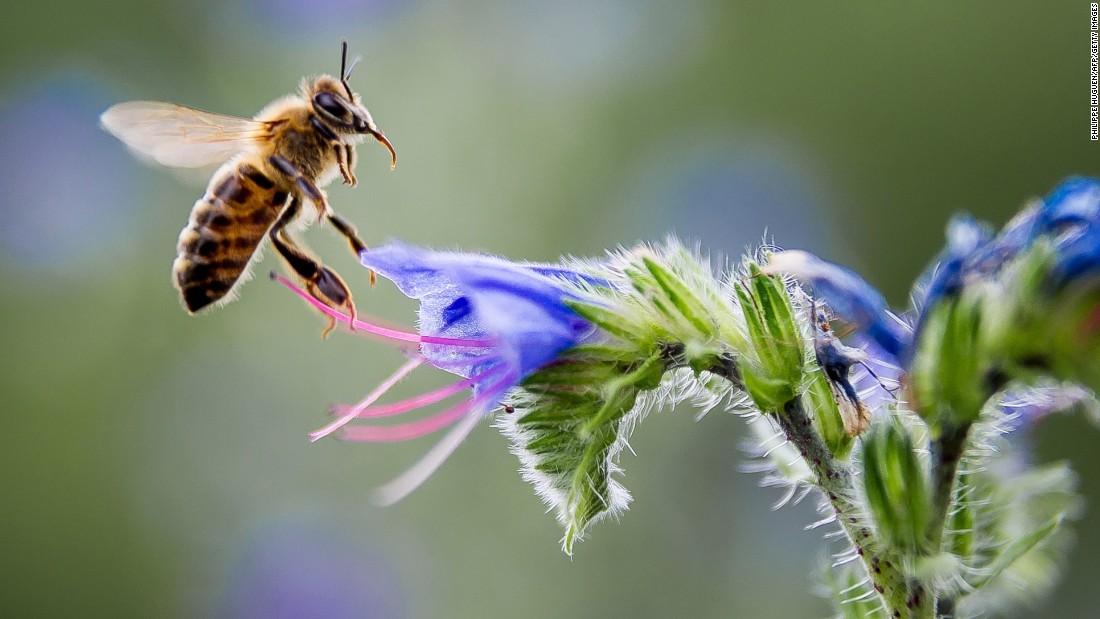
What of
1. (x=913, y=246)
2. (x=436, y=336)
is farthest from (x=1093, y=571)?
(x=436, y=336)

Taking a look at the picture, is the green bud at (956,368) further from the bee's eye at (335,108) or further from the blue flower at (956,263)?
the bee's eye at (335,108)

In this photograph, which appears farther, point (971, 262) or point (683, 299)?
point (683, 299)

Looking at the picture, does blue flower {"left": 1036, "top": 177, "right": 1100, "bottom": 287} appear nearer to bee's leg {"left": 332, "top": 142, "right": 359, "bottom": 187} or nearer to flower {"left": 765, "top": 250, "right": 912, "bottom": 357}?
flower {"left": 765, "top": 250, "right": 912, "bottom": 357}

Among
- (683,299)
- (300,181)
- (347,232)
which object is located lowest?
(683,299)

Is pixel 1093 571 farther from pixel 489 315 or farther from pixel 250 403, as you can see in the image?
pixel 489 315

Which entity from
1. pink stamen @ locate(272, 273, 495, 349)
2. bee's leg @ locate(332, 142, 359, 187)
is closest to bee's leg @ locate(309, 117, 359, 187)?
bee's leg @ locate(332, 142, 359, 187)

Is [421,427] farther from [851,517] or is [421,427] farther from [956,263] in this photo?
[956,263]

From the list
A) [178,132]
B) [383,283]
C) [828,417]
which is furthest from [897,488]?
[383,283]
